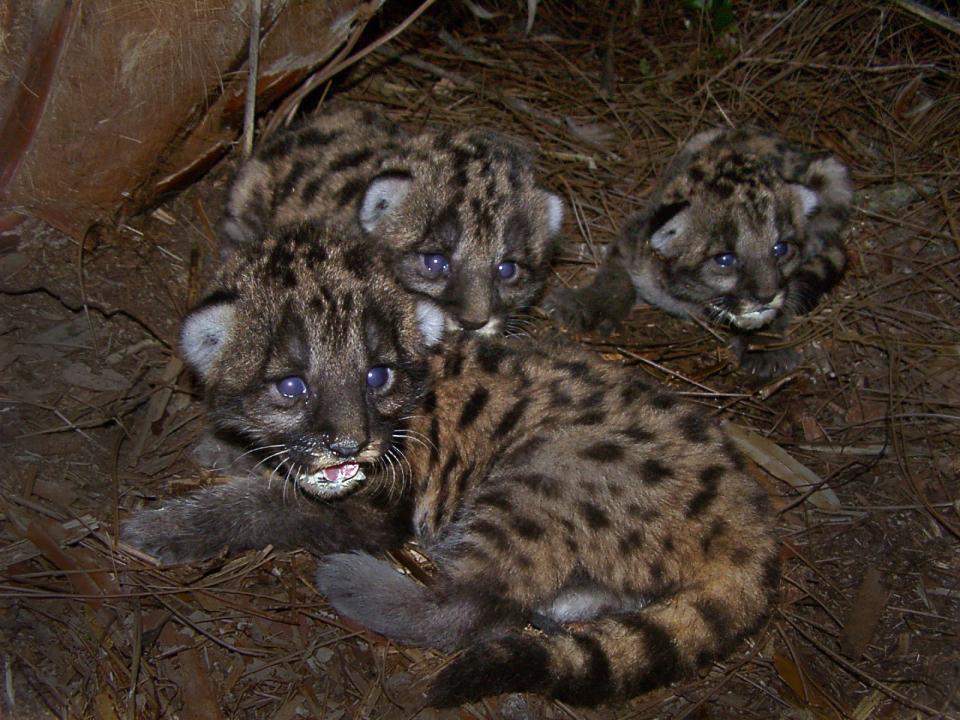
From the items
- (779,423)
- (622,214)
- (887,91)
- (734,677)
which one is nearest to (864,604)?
(734,677)

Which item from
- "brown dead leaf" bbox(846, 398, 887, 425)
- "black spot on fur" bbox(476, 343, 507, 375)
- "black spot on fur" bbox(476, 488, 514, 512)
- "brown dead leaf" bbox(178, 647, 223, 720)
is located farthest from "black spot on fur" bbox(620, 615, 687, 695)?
"brown dead leaf" bbox(846, 398, 887, 425)

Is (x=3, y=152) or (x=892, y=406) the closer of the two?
(x=3, y=152)

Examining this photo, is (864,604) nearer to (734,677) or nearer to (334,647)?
(734,677)

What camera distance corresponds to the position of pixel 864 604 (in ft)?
15.6

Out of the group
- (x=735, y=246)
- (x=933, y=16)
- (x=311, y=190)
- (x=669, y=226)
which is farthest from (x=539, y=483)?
(x=933, y=16)

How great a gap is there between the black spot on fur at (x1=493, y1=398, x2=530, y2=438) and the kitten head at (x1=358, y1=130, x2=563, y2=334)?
0.94 meters

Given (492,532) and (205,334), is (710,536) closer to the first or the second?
(492,532)

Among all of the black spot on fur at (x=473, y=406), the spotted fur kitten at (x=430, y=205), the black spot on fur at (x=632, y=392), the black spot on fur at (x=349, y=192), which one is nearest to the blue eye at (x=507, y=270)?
the spotted fur kitten at (x=430, y=205)

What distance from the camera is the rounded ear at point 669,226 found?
629cm

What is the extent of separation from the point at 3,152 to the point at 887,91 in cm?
635

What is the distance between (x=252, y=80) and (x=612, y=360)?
2790mm

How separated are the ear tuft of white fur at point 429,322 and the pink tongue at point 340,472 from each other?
2.44 feet

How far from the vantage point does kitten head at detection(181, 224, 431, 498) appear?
429 centimetres

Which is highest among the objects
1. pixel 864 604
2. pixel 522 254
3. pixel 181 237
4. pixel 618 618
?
pixel 181 237
